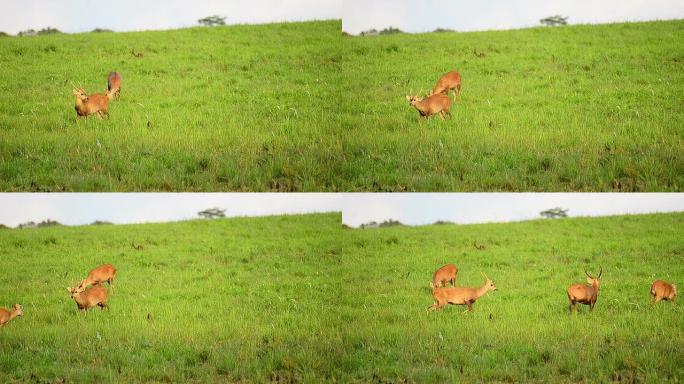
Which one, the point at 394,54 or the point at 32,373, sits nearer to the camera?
the point at 32,373

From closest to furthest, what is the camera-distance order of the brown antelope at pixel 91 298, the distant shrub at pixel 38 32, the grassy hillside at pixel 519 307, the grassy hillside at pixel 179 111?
the grassy hillside at pixel 519 307 < the grassy hillside at pixel 179 111 < the brown antelope at pixel 91 298 < the distant shrub at pixel 38 32

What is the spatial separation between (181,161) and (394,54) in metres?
1.79

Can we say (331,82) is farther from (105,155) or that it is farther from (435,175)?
(105,155)

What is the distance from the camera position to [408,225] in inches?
313

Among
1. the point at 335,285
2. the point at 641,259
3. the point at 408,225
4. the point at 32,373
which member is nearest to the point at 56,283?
the point at 32,373

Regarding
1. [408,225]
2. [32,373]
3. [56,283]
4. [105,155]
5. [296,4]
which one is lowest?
[32,373]

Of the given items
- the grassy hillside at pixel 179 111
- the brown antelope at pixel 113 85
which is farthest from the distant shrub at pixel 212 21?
the brown antelope at pixel 113 85

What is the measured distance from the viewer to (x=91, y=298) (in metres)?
7.89

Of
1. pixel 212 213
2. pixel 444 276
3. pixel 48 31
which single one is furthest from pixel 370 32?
pixel 48 31

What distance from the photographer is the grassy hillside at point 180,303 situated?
25.1 feet

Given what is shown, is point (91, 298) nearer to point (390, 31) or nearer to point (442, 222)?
point (442, 222)

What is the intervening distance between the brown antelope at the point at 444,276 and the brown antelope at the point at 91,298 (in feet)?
8.01

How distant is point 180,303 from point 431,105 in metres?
2.37

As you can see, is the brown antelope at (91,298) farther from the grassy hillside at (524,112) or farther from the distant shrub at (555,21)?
the distant shrub at (555,21)
